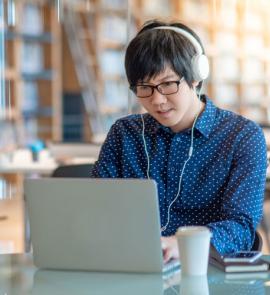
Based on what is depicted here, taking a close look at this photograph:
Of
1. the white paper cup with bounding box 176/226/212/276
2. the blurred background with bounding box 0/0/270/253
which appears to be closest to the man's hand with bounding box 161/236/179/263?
the white paper cup with bounding box 176/226/212/276

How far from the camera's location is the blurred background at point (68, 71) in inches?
215

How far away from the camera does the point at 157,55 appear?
5.26ft

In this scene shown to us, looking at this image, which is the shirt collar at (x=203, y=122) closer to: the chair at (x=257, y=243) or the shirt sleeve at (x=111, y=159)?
the shirt sleeve at (x=111, y=159)

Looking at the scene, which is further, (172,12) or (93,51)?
(172,12)

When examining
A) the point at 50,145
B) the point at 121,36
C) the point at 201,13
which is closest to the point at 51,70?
the point at 121,36

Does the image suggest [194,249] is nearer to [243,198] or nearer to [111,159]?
[243,198]

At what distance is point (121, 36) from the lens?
23.0 ft

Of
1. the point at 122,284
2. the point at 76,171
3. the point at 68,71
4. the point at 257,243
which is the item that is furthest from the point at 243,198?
the point at 68,71

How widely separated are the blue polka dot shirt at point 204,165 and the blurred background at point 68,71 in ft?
6.94

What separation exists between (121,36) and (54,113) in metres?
1.24

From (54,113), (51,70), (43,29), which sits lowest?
(54,113)

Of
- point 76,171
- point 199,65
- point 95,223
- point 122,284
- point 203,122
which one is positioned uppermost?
point 199,65

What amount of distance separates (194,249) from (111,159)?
63 cm

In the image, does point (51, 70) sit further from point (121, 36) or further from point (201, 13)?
point (201, 13)
